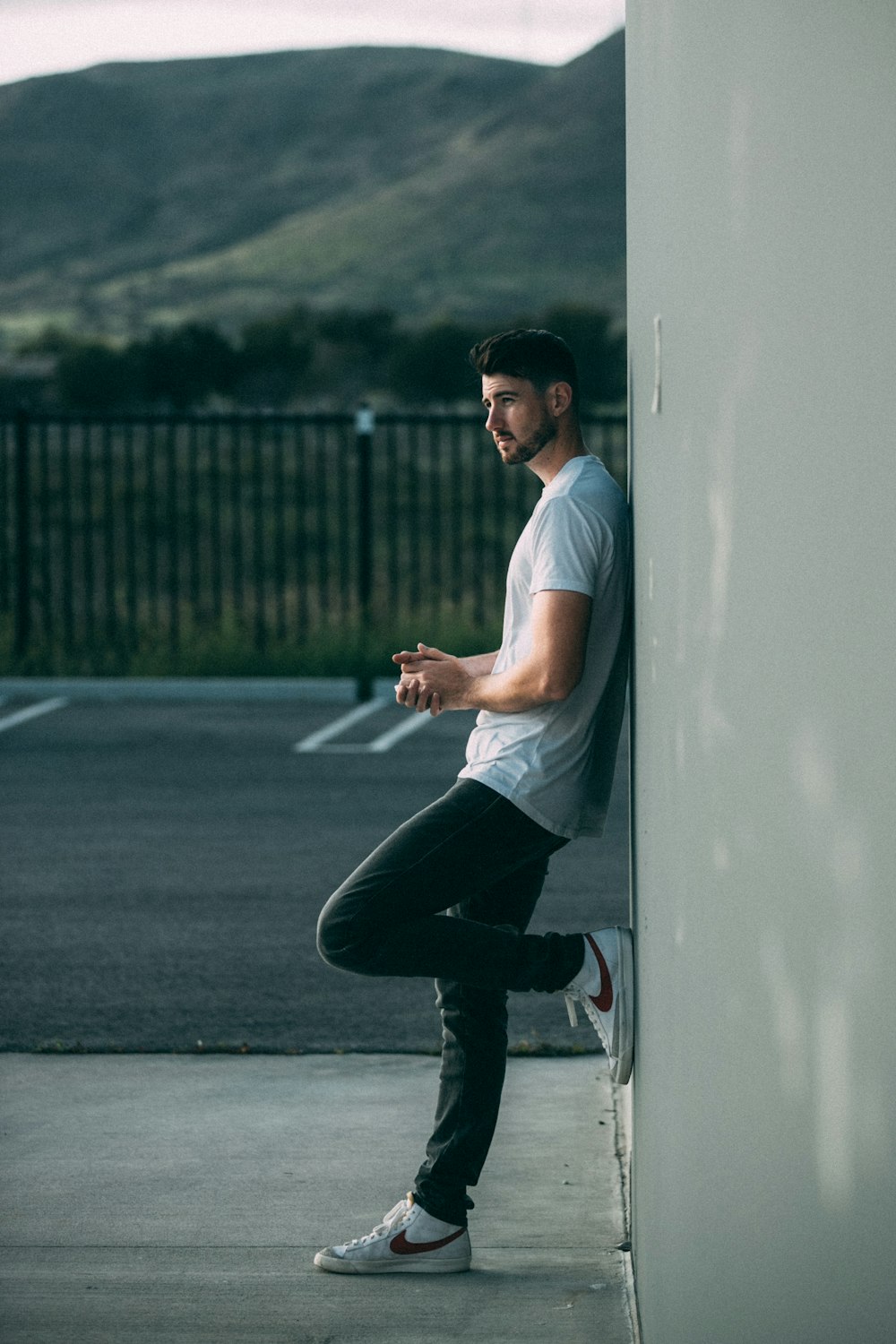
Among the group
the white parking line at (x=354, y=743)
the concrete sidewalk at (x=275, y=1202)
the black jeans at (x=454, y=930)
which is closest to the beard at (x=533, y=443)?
the black jeans at (x=454, y=930)

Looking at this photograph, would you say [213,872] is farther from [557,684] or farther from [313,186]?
[313,186]

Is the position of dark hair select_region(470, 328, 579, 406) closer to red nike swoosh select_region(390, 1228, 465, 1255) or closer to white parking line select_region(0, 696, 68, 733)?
red nike swoosh select_region(390, 1228, 465, 1255)

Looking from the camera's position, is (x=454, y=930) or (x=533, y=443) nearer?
(x=454, y=930)

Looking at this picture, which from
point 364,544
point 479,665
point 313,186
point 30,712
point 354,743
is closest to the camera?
point 479,665

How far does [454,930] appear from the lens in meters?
3.65

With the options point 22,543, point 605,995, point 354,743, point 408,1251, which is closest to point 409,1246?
point 408,1251

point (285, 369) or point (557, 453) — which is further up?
point (285, 369)

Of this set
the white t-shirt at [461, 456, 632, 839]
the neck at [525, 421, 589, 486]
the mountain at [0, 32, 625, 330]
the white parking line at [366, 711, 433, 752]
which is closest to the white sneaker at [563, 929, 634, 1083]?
the white t-shirt at [461, 456, 632, 839]

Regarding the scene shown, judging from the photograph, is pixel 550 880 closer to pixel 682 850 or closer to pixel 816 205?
pixel 682 850

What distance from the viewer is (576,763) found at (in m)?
3.73

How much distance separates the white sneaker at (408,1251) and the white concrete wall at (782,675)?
943 millimetres

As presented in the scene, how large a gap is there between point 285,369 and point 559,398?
57.1m

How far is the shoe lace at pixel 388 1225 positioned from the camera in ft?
12.5

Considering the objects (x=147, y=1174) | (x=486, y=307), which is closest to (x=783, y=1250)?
(x=147, y=1174)
